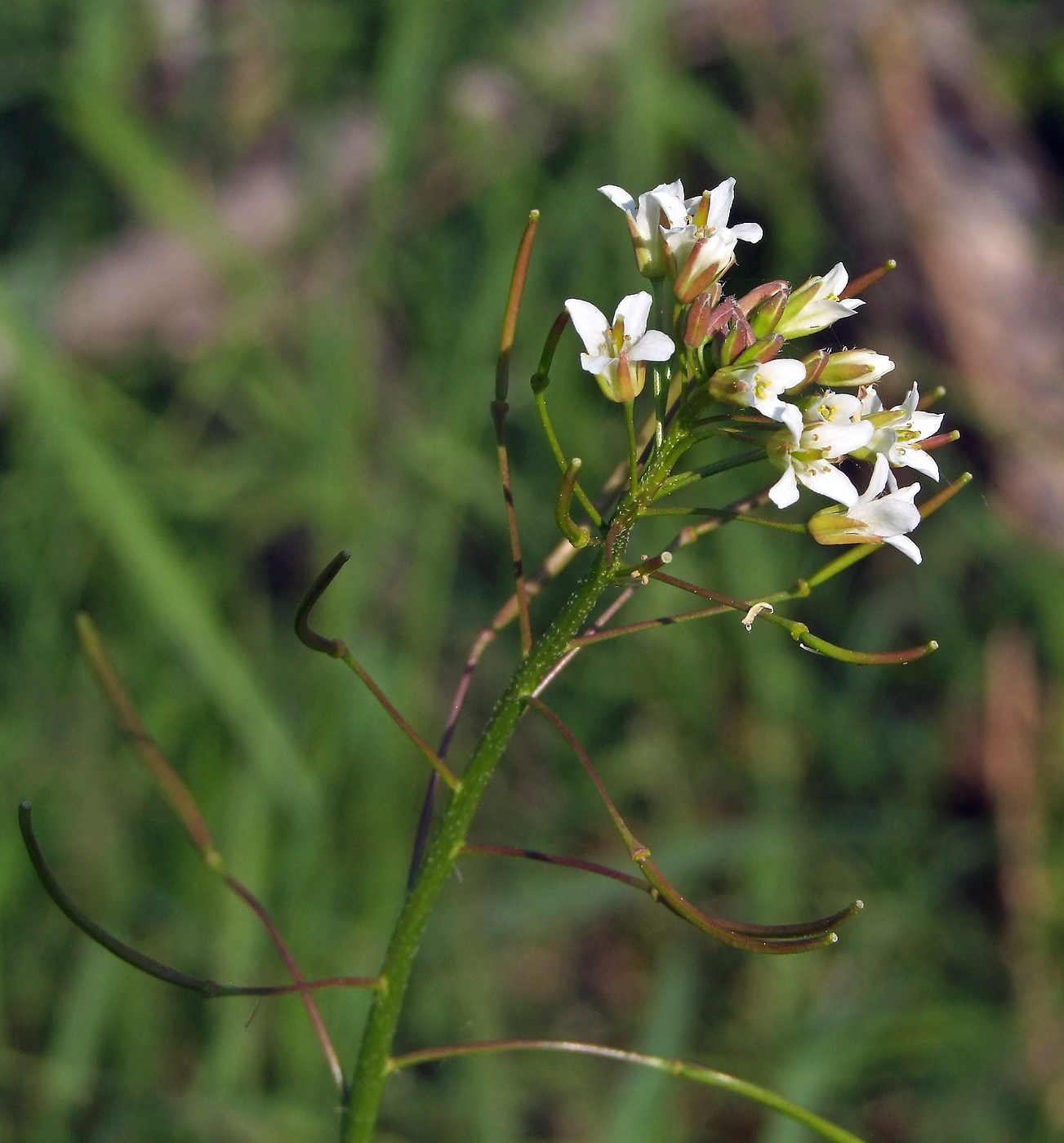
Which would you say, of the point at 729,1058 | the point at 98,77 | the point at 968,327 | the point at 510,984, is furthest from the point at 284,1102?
the point at 968,327

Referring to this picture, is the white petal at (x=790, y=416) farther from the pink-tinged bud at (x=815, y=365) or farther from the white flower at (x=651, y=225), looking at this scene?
the white flower at (x=651, y=225)

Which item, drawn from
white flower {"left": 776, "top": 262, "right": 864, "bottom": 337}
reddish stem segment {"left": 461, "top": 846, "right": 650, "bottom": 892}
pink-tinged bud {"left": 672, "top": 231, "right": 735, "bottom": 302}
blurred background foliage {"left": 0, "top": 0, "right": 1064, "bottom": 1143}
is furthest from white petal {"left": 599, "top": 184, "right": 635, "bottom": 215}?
blurred background foliage {"left": 0, "top": 0, "right": 1064, "bottom": 1143}

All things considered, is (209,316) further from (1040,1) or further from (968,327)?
(1040,1)

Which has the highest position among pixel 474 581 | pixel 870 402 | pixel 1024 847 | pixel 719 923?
pixel 870 402

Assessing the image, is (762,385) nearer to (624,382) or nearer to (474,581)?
(624,382)

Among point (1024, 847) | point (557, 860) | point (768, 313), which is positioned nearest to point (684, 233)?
point (768, 313)

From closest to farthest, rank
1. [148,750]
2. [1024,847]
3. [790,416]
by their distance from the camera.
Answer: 1. [790,416]
2. [148,750]
3. [1024,847]

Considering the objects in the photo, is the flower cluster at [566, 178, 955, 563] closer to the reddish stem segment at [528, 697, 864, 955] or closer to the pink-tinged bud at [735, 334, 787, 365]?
the pink-tinged bud at [735, 334, 787, 365]
